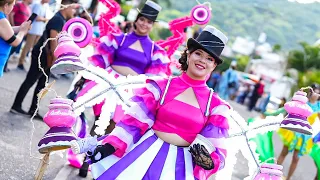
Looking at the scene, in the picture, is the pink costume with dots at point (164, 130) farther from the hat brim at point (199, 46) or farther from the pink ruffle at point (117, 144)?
the hat brim at point (199, 46)

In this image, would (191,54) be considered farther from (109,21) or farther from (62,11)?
(62,11)

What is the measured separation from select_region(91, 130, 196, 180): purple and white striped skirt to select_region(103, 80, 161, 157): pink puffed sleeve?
6cm

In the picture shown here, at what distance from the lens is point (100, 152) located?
3.60 m

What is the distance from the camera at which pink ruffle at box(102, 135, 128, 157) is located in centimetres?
368

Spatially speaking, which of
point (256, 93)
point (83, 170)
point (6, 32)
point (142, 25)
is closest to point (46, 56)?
point (6, 32)

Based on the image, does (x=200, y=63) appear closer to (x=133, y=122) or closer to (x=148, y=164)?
(x=133, y=122)

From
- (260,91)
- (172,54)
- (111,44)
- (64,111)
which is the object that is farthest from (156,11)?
(260,91)

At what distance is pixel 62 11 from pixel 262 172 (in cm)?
473

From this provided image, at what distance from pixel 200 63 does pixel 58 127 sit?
105 centimetres

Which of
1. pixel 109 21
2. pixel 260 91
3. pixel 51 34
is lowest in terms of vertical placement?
pixel 260 91

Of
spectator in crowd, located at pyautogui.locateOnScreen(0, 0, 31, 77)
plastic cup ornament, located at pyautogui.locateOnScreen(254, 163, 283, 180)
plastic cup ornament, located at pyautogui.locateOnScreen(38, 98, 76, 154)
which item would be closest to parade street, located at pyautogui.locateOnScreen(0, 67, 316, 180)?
plastic cup ornament, located at pyautogui.locateOnScreen(38, 98, 76, 154)

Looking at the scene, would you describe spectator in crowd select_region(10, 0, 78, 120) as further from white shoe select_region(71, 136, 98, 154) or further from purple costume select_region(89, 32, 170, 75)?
white shoe select_region(71, 136, 98, 154)

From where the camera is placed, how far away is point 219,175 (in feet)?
13.5

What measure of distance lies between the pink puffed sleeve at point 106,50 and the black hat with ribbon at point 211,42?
238 centimetres
